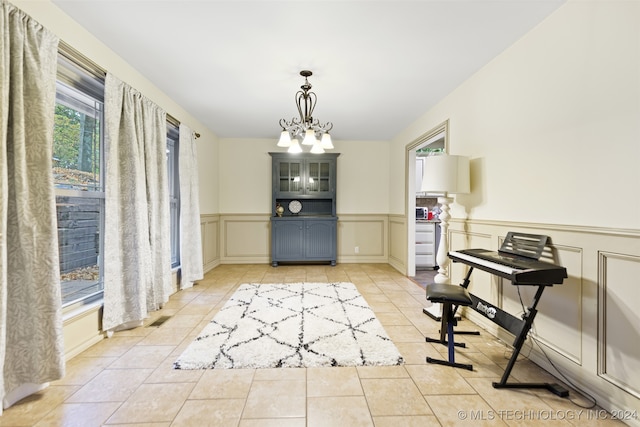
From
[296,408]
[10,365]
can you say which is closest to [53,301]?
[10,365]

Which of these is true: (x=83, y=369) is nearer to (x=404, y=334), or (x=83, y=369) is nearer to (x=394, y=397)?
Result: (x=394, y=397)

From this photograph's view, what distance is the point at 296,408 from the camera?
1.48 meters

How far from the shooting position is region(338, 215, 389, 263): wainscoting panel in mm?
5355

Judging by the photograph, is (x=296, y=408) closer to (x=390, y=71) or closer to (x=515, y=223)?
(x=515, y=223)

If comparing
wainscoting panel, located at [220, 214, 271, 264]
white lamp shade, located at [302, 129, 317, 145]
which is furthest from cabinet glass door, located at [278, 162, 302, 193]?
white lamp shade, located at [302, 129, 317, 145]

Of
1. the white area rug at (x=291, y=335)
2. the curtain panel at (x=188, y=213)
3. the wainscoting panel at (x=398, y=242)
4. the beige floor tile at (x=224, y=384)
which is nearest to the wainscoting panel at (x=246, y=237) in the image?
the curtain panel at (x=188, y=213)

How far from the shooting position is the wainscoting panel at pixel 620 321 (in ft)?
4.53

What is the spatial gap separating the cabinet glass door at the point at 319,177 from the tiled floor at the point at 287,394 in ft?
10.8

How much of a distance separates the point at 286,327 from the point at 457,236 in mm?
1935

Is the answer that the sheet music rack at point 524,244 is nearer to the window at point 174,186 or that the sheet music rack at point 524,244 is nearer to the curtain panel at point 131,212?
the curtain panel at point 131,212

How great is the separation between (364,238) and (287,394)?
396 cm

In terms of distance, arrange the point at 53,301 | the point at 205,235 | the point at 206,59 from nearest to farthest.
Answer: the point at 53,301, the point at 206,59, the point at 205,235

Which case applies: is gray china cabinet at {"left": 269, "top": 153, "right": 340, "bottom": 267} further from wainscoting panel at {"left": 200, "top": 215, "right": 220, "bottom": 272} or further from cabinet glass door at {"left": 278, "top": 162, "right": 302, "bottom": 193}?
wainscoting panel at {"left": 200, "top": 215, "right": 220, "bottom": 272}

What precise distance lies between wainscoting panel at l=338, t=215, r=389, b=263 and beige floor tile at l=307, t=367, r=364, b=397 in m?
3.55
